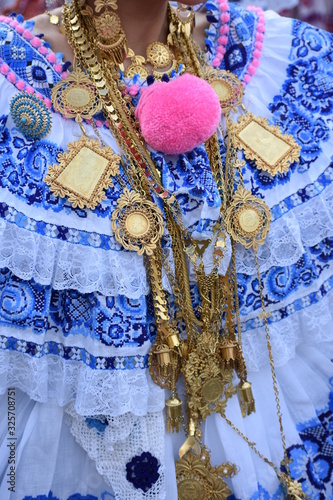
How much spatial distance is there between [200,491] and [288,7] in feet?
6.79

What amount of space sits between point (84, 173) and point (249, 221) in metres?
0.33

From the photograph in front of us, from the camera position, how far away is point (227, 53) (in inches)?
51.6

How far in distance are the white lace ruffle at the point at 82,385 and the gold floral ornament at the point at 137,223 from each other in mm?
233

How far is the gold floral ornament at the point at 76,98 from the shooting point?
114cm

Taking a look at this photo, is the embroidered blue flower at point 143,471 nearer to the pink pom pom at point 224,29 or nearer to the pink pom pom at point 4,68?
the pink pom pom at point 4,68

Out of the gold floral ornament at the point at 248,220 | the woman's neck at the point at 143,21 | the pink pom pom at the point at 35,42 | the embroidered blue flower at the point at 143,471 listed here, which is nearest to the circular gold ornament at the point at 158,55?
the woman's neck at the point at 143,21

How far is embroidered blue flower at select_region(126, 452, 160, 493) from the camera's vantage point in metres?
1.09

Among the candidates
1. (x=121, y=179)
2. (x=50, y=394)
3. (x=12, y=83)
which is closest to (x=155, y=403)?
(x=50, y=394)

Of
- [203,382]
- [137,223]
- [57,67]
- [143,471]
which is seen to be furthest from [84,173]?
[143,471]

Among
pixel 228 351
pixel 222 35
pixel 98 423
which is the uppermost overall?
pixel 222 35

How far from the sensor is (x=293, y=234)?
115 cm

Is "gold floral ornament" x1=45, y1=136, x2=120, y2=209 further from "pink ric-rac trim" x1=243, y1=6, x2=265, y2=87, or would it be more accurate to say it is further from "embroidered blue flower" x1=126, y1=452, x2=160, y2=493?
"embroidered blue flower" x1=126, y1=452, x2=160, y2=493

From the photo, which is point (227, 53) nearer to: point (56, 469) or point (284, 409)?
point (284, 409)

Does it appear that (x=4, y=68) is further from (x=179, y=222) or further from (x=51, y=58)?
(x=179, y=222)
